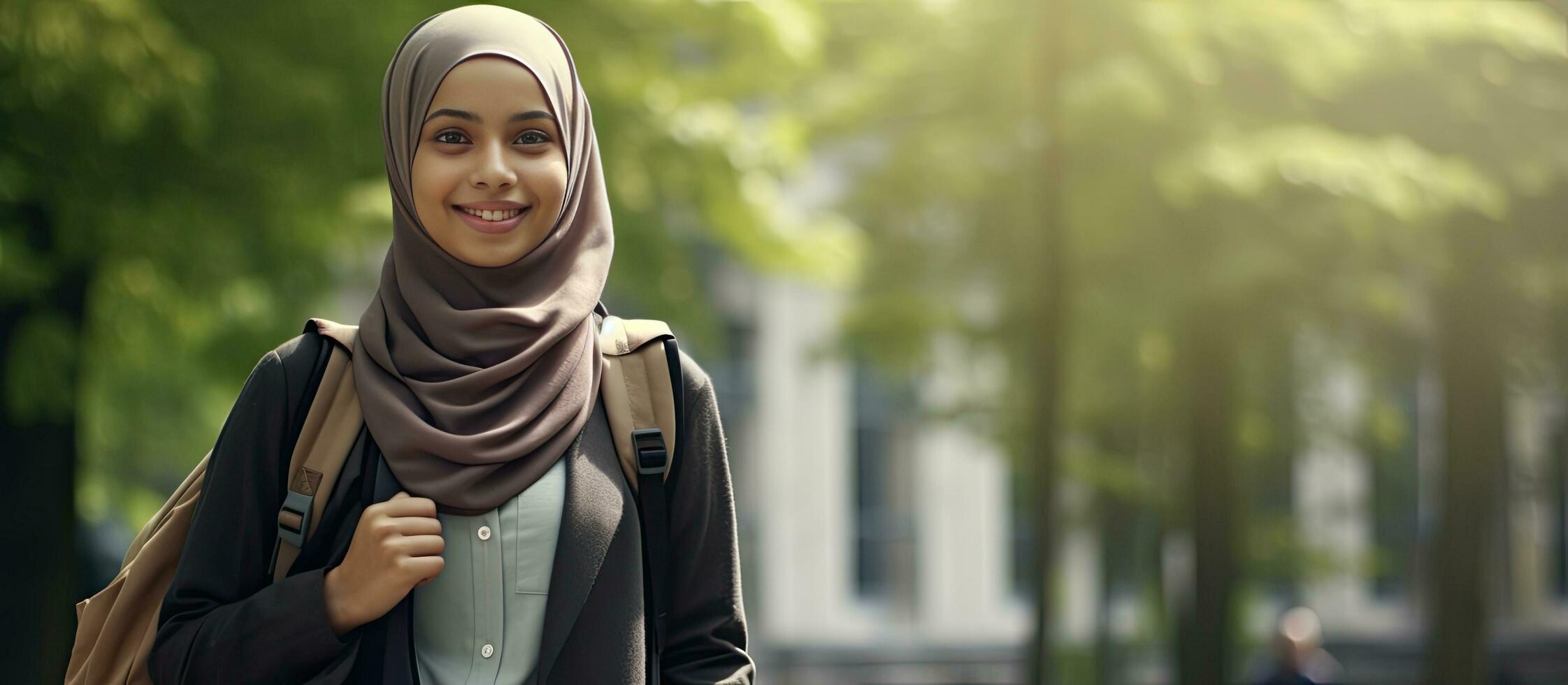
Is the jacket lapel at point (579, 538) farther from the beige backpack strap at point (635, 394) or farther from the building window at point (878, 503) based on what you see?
the building window at point (878, 503)

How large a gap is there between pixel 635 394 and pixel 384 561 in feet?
1.35

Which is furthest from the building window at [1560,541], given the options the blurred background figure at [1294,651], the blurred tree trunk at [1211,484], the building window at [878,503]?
the blurred tree trunk at [1211,484]

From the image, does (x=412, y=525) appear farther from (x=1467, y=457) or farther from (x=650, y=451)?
(x=1467, y=457)

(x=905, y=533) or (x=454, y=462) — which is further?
(x=905, y=533)

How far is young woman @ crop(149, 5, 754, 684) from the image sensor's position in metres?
2.08

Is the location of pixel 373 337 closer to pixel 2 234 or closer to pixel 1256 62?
pixel 2 234

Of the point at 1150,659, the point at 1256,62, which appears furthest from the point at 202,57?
the point at 1150,659

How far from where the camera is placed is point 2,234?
7.21 metres

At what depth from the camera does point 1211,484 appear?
1230 centimetres

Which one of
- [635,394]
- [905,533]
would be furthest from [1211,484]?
[905,533]

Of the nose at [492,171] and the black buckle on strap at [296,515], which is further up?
the nose at [492,171]

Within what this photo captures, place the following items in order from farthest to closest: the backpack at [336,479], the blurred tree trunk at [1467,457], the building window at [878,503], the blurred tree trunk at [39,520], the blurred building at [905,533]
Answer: the building window at [878,503]
the blurred building at [905,533]
the blurred tree trunk at [1467,457]
the blurred tree trunk at [39,520]
the backpack at [336,479]

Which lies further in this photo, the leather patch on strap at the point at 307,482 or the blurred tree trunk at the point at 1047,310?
the blurred tree trunk at the point at 1047,310

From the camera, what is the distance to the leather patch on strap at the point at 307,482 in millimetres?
2105
